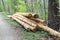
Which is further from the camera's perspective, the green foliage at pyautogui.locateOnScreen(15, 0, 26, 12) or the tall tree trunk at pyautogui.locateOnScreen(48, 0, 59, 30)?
the green foliage at pyautogui.locateOnScreen(15, 0, 26, 12)

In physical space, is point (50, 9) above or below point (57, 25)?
above

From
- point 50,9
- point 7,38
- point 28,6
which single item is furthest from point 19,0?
point 7,38

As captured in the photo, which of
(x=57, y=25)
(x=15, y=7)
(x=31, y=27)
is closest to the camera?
(x=31, y=27)

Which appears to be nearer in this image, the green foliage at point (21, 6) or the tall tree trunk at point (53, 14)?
the tall tree trunk at point (53, 14)

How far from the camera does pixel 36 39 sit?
21.3 feet

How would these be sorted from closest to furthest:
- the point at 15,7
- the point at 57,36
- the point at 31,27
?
the point at 57,36 < the point at 31,27 < the point at 15,7

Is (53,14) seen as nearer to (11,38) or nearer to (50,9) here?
(50,9)

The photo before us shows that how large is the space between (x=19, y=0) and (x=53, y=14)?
1384cm

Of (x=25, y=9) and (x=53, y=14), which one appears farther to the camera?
(x=25, y=9)

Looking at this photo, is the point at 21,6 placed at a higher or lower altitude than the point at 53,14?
lower

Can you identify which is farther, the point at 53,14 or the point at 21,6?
the point at 21,6

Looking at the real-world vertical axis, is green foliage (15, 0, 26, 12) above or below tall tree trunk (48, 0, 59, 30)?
below

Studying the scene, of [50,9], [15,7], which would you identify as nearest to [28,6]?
[15,7]

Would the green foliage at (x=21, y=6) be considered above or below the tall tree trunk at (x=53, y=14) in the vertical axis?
below
